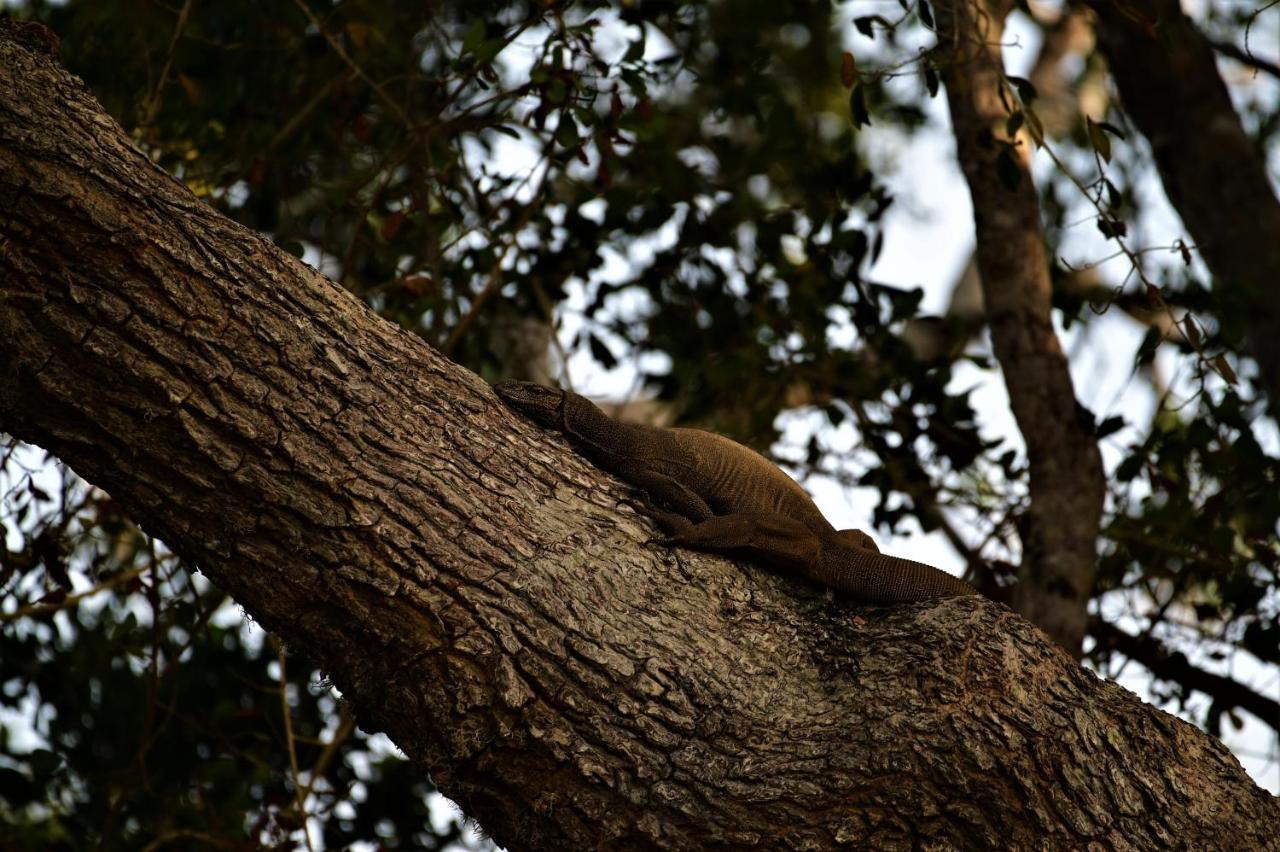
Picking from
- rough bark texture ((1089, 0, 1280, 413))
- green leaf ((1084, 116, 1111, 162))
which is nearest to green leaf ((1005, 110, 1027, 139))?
green leaf ((1084, 116, 1111, 162))

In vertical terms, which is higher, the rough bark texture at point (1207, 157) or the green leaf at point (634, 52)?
the rough bark texture at point (1207, 157)

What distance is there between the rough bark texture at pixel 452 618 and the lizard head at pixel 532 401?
66 cm

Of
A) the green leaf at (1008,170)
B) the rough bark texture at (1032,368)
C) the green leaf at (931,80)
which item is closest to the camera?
the green leaf at (931,80)

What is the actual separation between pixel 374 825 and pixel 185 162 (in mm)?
2983

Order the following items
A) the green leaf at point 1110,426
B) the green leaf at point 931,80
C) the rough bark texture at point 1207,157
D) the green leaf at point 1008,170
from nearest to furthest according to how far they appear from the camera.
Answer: the green leaf at point 931,80
the green leaf at point 1008,170
the green leaf at point 1110,426
the rough bark texture at point 1207,157

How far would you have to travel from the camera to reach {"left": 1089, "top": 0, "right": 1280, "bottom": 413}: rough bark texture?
249 inches

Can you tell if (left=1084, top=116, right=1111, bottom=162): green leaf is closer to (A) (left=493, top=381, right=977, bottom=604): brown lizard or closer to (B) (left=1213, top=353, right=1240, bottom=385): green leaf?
(B) (left=1213, top=353, right=1240, bottom=385): green leaf

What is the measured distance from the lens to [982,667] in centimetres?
301

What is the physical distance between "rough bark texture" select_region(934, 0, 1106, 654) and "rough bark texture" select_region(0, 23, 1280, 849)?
169cm

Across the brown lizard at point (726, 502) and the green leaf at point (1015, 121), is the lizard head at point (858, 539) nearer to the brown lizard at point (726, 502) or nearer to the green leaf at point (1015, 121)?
the brown lizard at point (726, 502)

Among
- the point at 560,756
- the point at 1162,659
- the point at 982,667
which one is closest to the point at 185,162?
the point at 560,756

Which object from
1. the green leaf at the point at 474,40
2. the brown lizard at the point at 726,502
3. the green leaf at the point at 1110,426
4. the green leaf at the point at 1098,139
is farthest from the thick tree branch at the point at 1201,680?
the green leaf at the point at 474,40

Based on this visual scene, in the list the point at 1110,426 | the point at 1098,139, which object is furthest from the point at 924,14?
the point at 1110,426

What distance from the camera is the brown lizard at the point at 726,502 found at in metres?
3.53
